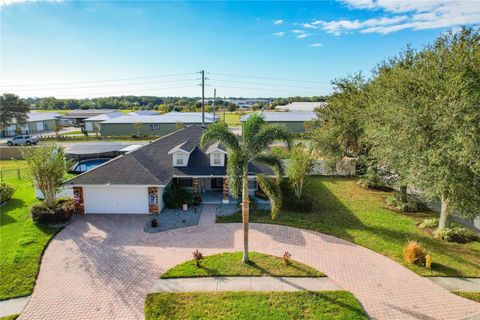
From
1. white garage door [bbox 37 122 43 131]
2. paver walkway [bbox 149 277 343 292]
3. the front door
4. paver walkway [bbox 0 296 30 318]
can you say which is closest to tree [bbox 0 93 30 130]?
white garage door [bbox 37 122 43 131]

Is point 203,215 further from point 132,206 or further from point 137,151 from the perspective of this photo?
point 137,151

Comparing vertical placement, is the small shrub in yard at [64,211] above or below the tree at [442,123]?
below

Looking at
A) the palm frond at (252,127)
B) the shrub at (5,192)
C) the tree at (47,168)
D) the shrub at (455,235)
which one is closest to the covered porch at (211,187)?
the tree at (47,168)

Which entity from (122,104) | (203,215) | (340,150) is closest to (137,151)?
(203,215)

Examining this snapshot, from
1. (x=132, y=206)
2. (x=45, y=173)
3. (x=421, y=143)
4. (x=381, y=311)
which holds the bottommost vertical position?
(x=381, y=311)

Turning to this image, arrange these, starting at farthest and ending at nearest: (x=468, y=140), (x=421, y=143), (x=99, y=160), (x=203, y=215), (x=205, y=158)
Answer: (x=99, y=160) < (x=205, y=158) < (x=203, y=215) < (x=421, y=143) < (x=468, y=140)

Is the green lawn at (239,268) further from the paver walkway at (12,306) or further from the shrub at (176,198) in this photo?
the shrub at (176,198)

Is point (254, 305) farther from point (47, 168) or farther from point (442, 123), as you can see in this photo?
point (47, 168)
